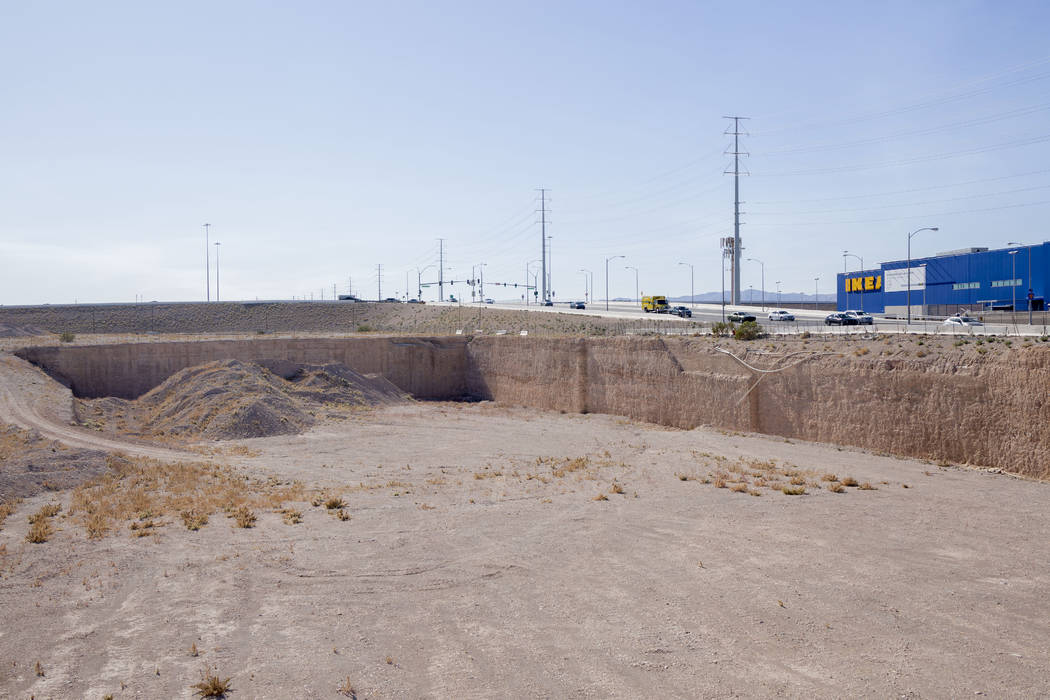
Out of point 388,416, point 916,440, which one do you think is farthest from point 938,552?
point 388,416

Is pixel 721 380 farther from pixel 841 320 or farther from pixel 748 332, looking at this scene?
pixel 841 320

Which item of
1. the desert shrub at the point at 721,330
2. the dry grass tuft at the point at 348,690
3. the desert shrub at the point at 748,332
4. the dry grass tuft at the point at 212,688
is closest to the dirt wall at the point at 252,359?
the desert shrub at the point at 721,330

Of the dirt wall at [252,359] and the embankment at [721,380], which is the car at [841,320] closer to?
the embankment at [721,380]

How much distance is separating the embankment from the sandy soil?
3.27m

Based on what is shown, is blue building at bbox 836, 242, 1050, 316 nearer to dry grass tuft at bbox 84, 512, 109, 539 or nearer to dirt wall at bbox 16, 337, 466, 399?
dirt wall at bbox 16, 337, 466, 399

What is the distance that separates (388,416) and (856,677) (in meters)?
40.5

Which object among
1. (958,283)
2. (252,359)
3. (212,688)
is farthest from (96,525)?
(958,283)

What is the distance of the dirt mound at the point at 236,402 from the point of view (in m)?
41.4

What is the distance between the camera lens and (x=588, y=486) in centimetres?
2836

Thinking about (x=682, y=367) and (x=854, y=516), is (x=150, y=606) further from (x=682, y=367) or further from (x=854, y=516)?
(x=682, y=367)

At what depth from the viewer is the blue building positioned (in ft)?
248

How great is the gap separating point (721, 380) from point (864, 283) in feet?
216

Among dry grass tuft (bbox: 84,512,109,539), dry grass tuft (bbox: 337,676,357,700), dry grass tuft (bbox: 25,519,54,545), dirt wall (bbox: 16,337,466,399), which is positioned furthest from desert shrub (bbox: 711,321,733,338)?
dry grass tuft (bbox: 337,676,357,700)

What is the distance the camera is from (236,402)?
142 ft
